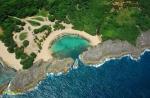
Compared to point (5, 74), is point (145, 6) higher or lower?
higher

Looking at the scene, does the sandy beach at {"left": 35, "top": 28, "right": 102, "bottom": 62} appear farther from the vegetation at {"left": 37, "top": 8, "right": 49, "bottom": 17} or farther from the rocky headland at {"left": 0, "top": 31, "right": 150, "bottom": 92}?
the vegetation at {"left": 37, "top": 8, "right": 49, "bottom": 17}

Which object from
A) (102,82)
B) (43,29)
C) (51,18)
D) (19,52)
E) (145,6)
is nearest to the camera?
(102,82)

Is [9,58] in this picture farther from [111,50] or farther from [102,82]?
[111,50]

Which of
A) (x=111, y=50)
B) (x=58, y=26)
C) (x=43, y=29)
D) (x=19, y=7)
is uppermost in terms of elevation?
(x=19, y=7)

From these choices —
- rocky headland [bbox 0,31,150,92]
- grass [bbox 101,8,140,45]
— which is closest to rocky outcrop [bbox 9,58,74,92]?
rocky headland [bbox 0,31,150,92]

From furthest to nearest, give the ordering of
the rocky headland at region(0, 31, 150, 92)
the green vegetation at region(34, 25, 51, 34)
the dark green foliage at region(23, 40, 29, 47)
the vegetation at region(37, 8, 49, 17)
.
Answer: the vegetation at region(37, 8, 49, 17) → the green vegetation at region(34, 25, 51, 34) → the dark green foliage at region(23, 40, 29, 47) → the rocky headland at region(0, 31, 150, 92)

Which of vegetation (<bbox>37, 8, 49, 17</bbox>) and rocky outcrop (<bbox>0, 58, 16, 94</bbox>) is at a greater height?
vegetation (<bbox>37, 8, 49, 17</bbox>)

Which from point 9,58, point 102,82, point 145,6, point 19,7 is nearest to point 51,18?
point 19,7
